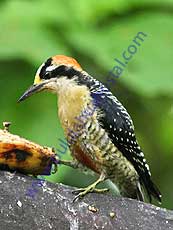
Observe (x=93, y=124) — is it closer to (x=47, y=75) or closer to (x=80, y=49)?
(x=47, y=75)

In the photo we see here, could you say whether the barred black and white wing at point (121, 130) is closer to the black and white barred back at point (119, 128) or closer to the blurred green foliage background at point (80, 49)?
the black and white barred back at point (119, 128)

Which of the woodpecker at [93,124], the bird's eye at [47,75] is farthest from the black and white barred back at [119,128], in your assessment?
the bird's eye at [47,75]

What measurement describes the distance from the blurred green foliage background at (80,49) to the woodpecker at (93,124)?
0.24 meters

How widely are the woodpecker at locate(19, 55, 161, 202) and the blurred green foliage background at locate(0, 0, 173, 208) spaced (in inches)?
9.6

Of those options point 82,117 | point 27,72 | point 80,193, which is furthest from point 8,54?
point 80,193

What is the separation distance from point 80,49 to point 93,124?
624 millimetres

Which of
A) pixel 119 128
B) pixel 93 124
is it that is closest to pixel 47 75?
pixel 93 124

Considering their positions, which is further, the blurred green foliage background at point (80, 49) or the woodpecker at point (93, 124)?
the blurred green foliage background at point (80, 49)

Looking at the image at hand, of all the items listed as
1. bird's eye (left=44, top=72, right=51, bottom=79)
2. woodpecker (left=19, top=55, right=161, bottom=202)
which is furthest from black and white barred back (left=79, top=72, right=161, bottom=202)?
bird's eye (left=44, top=72, right=51, bottom=79)

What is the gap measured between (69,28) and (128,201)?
138 centimetres

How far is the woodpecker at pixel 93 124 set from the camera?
455 cm

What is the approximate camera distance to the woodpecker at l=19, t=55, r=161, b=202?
14.9ft

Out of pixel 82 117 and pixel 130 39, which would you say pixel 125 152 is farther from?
pixel 130 39

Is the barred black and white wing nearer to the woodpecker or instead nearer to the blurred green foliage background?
the woodpecker
